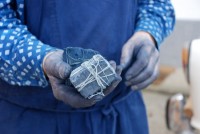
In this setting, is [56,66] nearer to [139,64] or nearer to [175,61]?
Result: [139,64]

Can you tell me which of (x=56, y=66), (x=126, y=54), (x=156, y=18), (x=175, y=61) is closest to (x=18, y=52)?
(x=56, y=66)

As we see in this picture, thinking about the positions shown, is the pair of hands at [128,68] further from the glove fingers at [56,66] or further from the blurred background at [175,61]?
the blurred background at [175,61]

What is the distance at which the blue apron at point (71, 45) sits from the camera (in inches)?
31.4

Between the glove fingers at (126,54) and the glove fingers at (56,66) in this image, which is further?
the glove fingers at (126,54)

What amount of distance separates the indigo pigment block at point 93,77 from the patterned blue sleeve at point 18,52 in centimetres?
10

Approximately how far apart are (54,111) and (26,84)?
9 centimetres

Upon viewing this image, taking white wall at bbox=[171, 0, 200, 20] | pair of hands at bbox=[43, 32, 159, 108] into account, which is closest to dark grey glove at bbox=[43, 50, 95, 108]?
pair of hands at bbox=[43, 32, 159, 108]

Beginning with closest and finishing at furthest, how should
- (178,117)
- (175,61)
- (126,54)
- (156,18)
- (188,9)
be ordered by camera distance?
1. (126,54)
2. (156,18)
3. (178,117)
4. (188,9)
5. (175,61)

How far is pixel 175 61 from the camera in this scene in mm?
3227

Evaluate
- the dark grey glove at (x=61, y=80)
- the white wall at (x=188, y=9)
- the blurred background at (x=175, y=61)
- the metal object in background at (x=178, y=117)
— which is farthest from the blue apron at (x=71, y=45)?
the white wall at (x=188, y=9)

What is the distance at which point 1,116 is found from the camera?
859 millimetres

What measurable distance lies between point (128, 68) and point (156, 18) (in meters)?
0.19

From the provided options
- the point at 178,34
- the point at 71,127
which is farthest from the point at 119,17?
the point at 178,34

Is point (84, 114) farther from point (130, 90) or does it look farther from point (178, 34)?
point (178, 34)
